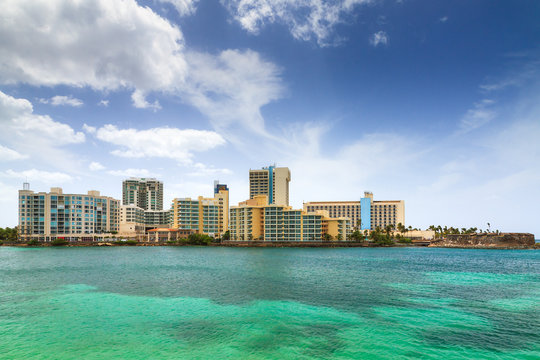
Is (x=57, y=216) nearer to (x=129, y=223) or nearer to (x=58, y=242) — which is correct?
(x=58, y=242)

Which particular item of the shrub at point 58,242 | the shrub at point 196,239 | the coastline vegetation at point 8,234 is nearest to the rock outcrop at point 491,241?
the shrub at point 196,239

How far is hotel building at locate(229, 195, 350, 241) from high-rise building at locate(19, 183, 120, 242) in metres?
72.2

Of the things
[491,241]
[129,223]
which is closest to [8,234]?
[129,223]

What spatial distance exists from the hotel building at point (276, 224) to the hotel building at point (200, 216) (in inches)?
760

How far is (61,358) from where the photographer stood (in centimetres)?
2069

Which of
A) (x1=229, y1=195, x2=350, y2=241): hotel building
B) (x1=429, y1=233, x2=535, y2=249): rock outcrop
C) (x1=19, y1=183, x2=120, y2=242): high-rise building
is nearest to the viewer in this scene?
(x1=229, y1=195, x2=350, y2=241): hotel building

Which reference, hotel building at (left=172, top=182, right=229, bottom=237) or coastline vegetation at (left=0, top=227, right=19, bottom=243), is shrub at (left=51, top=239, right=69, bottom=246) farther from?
hotel building at (left=172, top=182, right=229, bottom=237)

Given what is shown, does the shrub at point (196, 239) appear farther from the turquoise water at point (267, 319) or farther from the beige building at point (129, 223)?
the turquoise water at point (267, 319)

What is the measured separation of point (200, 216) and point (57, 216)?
66.7 m

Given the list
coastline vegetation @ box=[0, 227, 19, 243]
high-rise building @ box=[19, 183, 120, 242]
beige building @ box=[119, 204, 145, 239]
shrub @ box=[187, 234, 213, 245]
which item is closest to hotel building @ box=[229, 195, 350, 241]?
shrub @ box=[187, 234, 213, 245]

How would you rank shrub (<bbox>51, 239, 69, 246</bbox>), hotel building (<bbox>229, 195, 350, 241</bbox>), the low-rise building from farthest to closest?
1. the low-rise building
2. shrub (<bbox>51, 239, 69, 246</bbox>)
3. hotel building (<bbox>229, 195, 350, 241</bbox>)

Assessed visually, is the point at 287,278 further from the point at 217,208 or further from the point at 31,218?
the point at 31,218

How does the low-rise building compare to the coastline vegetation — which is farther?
the low-rise building

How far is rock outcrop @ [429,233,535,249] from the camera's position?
164 metres
